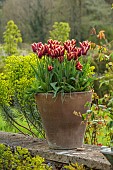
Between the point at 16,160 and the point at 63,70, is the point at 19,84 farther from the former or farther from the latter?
the point at 16,160

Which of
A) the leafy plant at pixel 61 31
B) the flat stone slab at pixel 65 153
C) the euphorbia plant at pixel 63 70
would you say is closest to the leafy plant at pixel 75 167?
the flat stone slab at pixel 65 153

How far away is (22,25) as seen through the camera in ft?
81.8

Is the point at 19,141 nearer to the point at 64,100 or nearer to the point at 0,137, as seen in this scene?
the point at 0,137

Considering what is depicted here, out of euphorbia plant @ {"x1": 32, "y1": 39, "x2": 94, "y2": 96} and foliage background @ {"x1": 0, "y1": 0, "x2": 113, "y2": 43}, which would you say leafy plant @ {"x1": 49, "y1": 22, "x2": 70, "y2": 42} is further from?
euphorbia plant @ {"x1": 32, "y1": 39, "x2": 94, "y2": 96}

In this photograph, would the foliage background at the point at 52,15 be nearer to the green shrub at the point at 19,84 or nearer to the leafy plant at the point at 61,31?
the leafy plant at the point at 61,31

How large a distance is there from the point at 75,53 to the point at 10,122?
125 cm

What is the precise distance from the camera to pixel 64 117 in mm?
3264

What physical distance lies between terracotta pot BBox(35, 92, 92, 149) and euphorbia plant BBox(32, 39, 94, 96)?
0.07 m

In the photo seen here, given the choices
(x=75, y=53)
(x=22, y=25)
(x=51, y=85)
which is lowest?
(x=51, y=85)

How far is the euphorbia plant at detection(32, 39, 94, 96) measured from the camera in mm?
3334

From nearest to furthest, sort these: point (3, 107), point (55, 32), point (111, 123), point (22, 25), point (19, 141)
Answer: point (111, 123)
point (19, 141)
point (3, 107)
point (55, 32)
point (22, 25)

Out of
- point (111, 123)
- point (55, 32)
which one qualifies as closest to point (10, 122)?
point (111, 123)

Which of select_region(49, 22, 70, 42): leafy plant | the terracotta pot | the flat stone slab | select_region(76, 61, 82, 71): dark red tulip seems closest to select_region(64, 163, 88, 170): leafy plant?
the flat stone slab

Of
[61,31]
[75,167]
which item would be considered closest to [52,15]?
[61,31]
